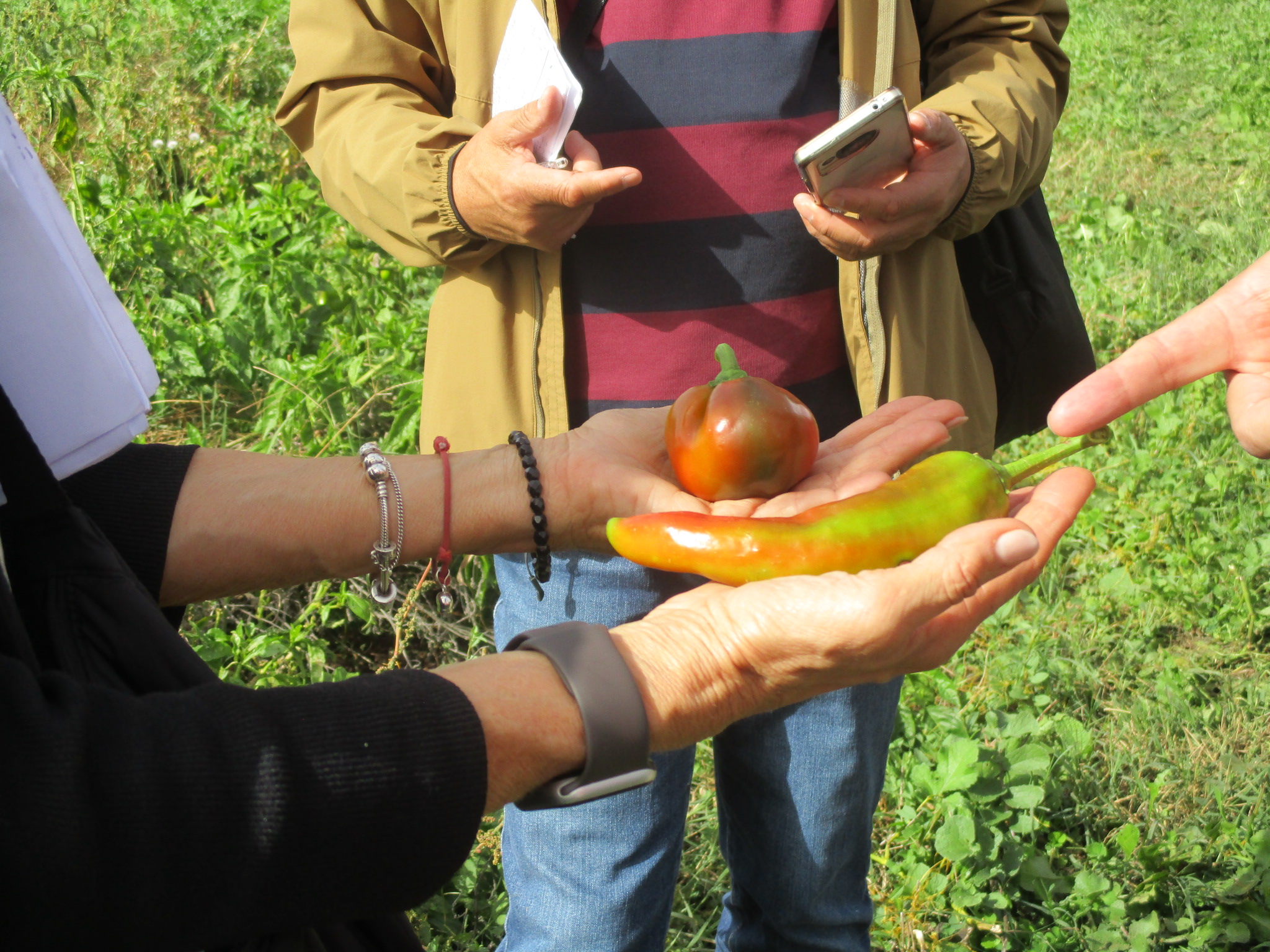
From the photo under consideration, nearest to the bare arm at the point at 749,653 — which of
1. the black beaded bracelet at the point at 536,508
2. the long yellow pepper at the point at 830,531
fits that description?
the long yellow pepper at the point at 830,531

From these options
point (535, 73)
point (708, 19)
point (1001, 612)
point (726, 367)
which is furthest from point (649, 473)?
point (1001, 612)

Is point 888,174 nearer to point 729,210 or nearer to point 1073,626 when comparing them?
point 729,210

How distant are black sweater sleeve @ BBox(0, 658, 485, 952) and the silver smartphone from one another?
1.09m

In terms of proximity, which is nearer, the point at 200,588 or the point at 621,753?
the point at 621,753

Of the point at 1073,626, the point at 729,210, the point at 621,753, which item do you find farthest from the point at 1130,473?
the point at 621,753

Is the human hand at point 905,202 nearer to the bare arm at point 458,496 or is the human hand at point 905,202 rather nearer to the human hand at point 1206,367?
the bare arm at point 458,496

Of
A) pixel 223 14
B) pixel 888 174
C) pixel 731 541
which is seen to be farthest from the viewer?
pixel 223 14

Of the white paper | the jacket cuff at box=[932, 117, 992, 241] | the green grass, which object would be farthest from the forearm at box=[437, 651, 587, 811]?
the green grass

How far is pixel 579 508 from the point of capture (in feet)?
5.76

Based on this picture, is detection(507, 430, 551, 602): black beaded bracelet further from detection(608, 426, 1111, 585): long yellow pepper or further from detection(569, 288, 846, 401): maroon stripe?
detection(569, 288, 846, 401): maroon stripe

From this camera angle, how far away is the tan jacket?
1.90 m

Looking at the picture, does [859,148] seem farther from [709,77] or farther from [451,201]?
[451,201]

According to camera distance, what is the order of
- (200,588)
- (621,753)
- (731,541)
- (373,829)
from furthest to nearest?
(731,541) < (200,588) < (621,753) < (373,829)

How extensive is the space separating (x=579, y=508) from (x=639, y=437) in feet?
0.75
